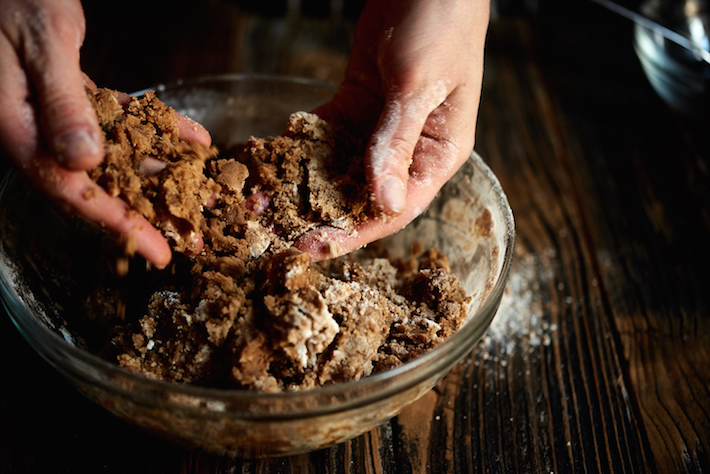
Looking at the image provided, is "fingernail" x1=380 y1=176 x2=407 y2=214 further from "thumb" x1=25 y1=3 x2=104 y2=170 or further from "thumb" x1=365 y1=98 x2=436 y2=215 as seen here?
"thumb" x1=25 y1=3 x2=104 y2=170

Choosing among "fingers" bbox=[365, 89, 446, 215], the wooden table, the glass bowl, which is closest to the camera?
the glass bowl

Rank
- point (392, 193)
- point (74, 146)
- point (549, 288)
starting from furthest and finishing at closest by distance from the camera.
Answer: point (549, 288), point (392, 193), point (74, 146)

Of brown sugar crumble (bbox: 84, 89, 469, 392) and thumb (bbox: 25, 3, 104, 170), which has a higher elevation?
thumb (bbox: 25, 3, 104, 170)

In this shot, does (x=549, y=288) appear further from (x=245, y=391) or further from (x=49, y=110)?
(x=49, y=110)

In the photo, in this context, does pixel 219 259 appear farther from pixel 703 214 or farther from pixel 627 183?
pixel 703 214

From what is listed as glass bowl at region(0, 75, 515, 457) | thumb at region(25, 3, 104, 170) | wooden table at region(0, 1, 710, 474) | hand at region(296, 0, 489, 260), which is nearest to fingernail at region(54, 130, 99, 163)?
thumb at region(25, 3, 104, 170)

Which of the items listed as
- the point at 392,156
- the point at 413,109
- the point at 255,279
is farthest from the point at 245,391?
the point at 413,109
